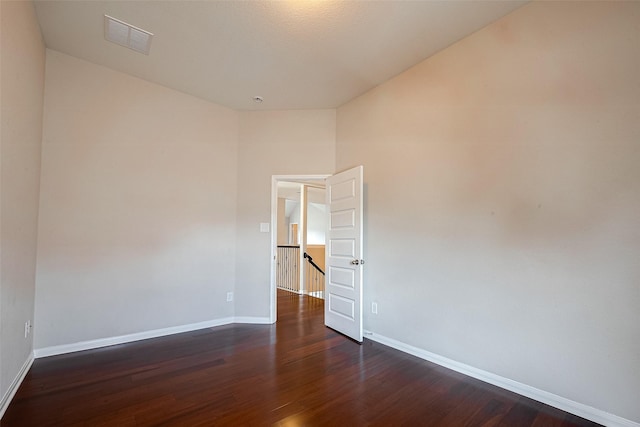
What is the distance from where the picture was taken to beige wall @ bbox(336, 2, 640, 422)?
190 cm

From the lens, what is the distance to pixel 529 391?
2.23 metres

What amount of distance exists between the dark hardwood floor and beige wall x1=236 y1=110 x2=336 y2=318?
978 mm

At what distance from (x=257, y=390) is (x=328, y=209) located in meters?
2.37

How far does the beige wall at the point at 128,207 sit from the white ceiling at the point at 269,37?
38 cm

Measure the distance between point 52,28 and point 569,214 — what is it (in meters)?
4.53

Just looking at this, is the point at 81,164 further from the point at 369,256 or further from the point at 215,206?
the point at 369,256

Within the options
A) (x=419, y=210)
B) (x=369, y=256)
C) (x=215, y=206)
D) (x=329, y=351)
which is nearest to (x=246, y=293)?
(x=215, y=206)

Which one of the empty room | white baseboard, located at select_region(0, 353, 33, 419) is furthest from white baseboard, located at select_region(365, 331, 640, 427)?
white baseboard, located at select_region(0, 353, 33, 419)

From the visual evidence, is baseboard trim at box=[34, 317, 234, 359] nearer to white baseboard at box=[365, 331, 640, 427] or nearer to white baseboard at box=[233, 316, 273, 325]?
white baseboard at box=[233, 316, 273, 325]

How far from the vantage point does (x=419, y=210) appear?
310 centimetres

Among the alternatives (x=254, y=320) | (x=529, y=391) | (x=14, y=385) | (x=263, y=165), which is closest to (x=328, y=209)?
(x=263, y=165)

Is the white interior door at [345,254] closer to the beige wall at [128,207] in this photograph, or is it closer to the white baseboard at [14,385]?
the beige wall at [128,207]

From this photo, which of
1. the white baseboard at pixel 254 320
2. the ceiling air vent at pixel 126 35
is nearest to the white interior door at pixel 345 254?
the white baseboard at pixel 254 320

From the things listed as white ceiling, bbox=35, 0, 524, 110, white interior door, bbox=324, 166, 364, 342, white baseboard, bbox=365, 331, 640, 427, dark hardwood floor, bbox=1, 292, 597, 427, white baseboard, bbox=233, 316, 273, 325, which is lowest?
white baseboard, bbox=233, 316, 273, 325
